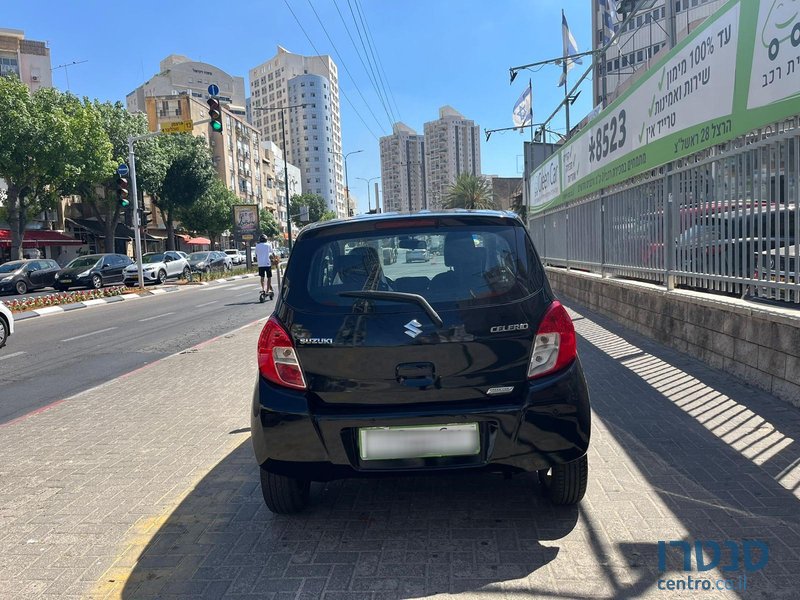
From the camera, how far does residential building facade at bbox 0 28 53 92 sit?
67.2 metres

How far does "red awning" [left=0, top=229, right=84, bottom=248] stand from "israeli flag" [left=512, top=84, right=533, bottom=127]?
29.2 metres

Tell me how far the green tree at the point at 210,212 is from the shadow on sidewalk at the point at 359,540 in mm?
46723

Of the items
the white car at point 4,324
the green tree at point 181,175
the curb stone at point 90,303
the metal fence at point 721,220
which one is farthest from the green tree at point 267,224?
the metal fence at point 721,220

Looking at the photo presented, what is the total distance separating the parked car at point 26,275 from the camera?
88.3 ft

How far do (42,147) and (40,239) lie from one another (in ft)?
36.5

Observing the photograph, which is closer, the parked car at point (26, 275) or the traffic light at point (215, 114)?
the traffic light at point (215, 114)

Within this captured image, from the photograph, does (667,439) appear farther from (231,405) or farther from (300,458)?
(231,405)

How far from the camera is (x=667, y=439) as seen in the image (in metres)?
4.63

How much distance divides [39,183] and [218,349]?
26.8 metres

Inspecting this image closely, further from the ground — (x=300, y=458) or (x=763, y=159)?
(x=763, y=159)

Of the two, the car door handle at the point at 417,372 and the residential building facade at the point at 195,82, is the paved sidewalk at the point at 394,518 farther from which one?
the residential building facade at the point at 195,82

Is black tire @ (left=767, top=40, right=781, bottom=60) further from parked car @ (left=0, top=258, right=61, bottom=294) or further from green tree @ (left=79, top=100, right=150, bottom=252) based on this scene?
green tree @ (left=79, top=100, right=150, bottom=252)

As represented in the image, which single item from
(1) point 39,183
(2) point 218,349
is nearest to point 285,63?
(1) point 39,183

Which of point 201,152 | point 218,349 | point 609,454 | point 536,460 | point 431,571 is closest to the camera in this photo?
point 431,571
